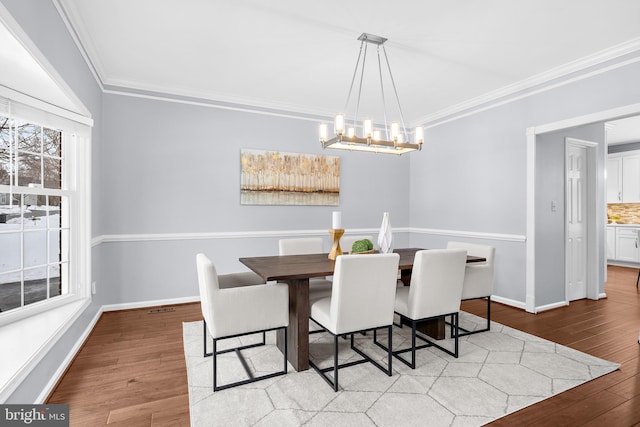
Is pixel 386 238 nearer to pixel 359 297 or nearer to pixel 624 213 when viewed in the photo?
pixel 359 297

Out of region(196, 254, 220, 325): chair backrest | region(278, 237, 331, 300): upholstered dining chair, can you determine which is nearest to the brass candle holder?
region(278, 237, 331, 300): upholstered dining chair

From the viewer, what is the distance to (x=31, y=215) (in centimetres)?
250

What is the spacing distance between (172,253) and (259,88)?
223 centimetres

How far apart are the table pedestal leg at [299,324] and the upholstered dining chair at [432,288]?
0.74 m

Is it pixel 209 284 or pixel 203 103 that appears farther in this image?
pixel 203 103

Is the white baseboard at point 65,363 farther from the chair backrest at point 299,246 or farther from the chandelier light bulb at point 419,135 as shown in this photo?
the chandelier light bulb at point 419,135

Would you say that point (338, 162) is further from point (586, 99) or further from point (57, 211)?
point (57, 211)

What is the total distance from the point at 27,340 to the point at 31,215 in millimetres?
931

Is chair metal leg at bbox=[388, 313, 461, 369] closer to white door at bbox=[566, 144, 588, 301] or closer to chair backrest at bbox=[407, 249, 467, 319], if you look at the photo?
chair backrest at bbox=[407, 249, 467, 319]

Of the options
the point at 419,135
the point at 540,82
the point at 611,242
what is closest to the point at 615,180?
the point at 611,242

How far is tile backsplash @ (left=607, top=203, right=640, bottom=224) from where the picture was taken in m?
7.22

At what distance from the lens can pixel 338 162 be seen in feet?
16.7

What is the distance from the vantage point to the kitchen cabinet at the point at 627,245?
6887 mm

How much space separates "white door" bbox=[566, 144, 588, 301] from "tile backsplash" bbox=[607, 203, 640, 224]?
411 cm
